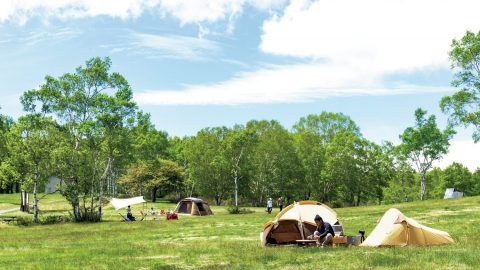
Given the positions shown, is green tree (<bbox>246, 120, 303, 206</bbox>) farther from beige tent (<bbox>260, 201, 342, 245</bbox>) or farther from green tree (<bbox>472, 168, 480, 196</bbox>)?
beige tent (<bbox>260, 201, 342, 245</bbox>)

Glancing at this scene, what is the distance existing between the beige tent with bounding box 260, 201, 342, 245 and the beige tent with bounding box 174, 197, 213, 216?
33110mm

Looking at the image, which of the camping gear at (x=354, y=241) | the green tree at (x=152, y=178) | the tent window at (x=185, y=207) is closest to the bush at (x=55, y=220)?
the tent window at (x=185, y=207)

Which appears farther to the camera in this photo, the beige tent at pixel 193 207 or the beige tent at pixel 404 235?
the beige tent at pixel 193 207

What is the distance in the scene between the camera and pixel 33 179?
49500mm

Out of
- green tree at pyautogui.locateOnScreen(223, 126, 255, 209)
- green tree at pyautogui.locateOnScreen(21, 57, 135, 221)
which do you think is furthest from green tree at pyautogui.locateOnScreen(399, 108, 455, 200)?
green tree at pyautogui.locateOnScreen(21, 57, 135, 221)

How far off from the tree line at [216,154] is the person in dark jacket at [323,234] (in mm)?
32264

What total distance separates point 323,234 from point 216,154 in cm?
7180

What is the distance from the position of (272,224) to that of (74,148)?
3377 centimetres

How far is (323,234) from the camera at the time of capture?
20.5 m

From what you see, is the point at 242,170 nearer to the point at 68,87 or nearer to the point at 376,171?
the point at 376,171

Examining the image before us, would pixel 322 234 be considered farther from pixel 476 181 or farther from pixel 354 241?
pixel 476 181

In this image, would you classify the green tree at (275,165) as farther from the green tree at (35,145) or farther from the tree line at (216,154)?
the green tree at (35,145)

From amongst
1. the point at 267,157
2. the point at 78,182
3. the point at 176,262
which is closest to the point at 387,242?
the point at 176,262

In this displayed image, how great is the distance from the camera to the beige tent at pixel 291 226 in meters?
22.6
